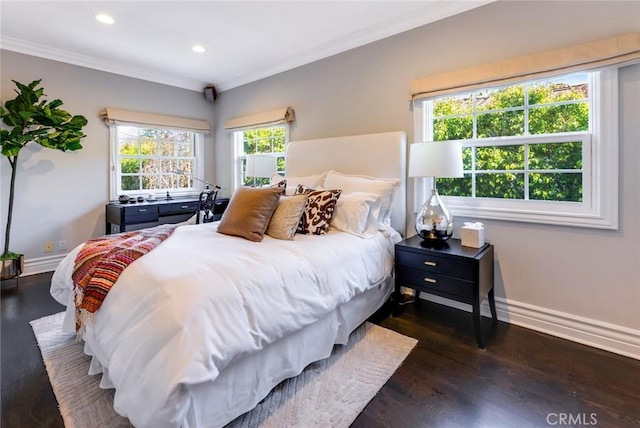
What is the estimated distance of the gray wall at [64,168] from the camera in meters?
3.40

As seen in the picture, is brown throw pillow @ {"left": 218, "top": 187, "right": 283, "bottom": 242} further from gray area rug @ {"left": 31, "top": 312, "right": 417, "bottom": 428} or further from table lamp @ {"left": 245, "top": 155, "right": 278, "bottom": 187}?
table lamp @ {"left": 245, "top": 155, "right": 278, "bottom": 187}

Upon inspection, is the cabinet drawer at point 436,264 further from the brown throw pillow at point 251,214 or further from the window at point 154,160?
the window at point 154,160

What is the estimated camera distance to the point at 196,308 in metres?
1.28

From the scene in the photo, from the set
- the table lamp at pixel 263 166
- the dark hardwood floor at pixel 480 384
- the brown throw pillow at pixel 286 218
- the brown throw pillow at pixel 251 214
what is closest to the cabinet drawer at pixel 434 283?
the dark hardwood floor at pixel 480 384

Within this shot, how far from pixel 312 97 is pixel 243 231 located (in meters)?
2.07

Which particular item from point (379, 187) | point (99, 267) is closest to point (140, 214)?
point (99, 267)

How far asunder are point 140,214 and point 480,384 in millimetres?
3781

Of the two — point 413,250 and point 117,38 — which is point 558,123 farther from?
point 117,38

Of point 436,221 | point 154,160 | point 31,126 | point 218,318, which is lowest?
point 218,318

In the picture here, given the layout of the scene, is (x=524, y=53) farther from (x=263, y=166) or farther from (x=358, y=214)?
(x=263, y=166)

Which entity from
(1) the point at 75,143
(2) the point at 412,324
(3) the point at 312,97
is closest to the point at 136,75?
(1) the point at 75,143

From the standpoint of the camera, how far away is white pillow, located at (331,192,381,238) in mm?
2438

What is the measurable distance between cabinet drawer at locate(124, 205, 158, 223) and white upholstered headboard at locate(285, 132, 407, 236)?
188 cm

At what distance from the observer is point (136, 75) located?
4113mm
